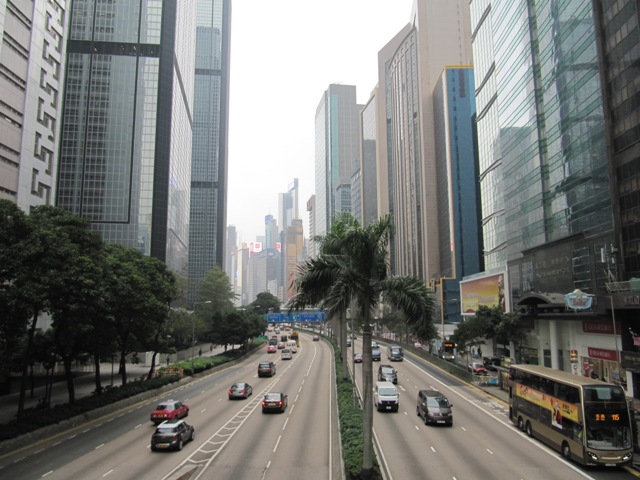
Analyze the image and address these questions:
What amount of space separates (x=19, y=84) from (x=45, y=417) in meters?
40.0

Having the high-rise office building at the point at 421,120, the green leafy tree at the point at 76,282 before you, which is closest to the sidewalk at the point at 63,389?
the green leafy tree at the point at 76,282

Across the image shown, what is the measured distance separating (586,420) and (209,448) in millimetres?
16545

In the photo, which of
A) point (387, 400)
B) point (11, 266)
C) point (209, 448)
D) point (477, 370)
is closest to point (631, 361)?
point (387, 400)

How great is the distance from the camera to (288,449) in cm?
2283

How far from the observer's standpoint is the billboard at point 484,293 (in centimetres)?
6629

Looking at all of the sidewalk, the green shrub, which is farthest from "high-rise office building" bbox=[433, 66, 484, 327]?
the green shrub

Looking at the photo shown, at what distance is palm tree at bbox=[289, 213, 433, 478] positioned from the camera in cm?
1625

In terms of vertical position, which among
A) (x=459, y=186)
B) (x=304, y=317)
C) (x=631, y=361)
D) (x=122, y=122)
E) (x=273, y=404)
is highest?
(x=122, y=122)

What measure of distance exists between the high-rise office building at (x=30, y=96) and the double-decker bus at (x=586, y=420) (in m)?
51.4

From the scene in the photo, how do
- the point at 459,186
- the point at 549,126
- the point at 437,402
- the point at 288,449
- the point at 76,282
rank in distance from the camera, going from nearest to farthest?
1. the point at 288,449
2. the point at 76,282
3. the point at 437,402
4. the point at 549,126
5. the point at 459,186

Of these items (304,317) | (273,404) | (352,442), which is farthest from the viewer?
(304,317)

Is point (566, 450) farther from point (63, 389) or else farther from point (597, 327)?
point (63, 389)

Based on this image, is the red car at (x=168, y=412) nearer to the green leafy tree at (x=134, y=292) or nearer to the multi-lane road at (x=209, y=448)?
the multi-lane road at (x=209, y=448)

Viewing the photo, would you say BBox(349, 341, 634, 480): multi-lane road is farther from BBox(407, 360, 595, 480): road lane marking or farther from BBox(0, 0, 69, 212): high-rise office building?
BBox(0, 0, 69, 212): high-rise office building
